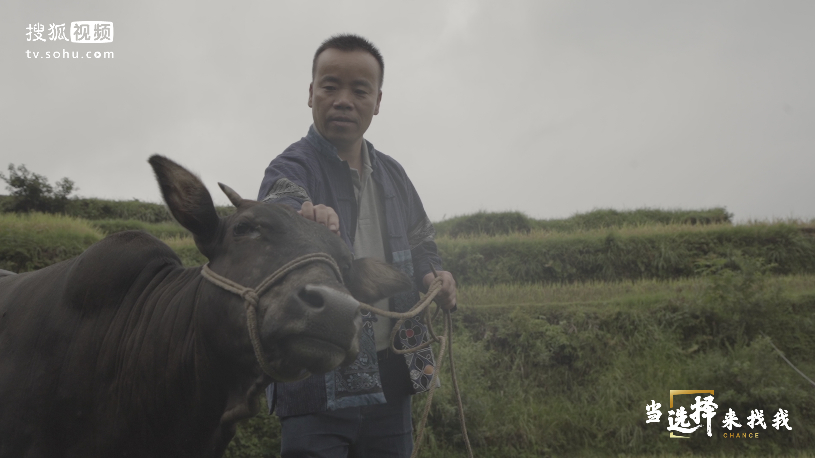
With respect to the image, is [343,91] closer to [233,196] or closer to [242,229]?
[233,196]

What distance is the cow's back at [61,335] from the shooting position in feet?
6.18

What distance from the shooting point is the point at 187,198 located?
1876mm

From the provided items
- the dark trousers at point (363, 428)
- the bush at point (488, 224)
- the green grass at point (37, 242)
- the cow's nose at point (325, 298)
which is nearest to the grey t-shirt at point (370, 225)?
the dark trousers at point (363, 428)

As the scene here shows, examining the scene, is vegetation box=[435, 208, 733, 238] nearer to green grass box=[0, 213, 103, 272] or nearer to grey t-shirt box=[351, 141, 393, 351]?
green grass box=[0, 213, 103, 272]

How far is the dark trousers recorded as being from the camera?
198 centimetres

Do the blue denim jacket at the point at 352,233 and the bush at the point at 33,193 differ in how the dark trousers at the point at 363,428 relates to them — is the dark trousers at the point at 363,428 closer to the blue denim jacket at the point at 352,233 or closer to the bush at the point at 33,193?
the blue denim jacket at the point at 352,233

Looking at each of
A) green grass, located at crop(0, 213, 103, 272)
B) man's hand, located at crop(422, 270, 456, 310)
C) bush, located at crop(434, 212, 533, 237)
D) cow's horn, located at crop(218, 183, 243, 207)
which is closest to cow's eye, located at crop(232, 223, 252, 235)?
cow's horn, located at crop(218, 183, 243, 207)

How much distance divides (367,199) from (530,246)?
9966 mm

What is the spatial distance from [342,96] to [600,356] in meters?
6.72

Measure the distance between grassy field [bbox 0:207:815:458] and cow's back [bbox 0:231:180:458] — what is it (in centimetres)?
361

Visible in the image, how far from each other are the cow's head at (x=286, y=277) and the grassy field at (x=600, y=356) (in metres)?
4.01

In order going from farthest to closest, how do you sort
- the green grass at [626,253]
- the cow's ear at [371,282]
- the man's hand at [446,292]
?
the green grass at [626,253] → the man's hand at [446,292] → the cow's ear at [371,282]

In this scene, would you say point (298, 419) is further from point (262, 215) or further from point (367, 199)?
point (367, 199)

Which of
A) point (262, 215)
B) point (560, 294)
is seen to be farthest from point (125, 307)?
point (560, 294)
